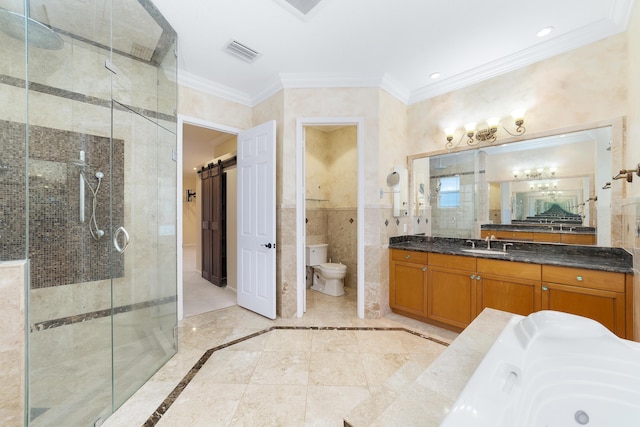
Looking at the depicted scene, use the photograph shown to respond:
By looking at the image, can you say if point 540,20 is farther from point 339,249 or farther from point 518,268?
point 339,249

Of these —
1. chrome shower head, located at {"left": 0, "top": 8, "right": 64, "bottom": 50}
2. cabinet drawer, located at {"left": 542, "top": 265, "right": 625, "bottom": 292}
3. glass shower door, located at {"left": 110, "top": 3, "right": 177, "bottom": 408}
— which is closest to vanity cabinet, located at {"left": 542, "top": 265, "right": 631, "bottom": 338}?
cabinet drawer, located at {"left": 542, "top": 265, "right": 625, "bottom": 292}

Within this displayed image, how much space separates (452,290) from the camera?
2.42m

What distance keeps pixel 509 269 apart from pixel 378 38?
2.30m

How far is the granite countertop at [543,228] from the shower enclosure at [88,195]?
3.23m

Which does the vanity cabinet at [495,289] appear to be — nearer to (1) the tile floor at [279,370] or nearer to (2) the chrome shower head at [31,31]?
(1) the tile floor at [279,370]

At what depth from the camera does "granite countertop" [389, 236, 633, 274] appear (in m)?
1.84

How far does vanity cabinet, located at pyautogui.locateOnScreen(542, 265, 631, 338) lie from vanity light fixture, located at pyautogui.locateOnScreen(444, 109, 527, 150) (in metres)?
1.35

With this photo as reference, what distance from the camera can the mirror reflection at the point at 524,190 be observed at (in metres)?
2.12

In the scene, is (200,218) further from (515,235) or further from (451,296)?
(515,235)

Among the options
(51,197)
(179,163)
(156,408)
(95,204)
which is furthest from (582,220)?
(51,197)

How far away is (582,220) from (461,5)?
6.77 feet

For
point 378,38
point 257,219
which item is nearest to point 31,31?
point 257,219

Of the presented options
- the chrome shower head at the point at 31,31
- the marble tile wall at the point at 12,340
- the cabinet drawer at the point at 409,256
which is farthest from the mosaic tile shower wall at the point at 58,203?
the cabinet drawer at the point at 409,256

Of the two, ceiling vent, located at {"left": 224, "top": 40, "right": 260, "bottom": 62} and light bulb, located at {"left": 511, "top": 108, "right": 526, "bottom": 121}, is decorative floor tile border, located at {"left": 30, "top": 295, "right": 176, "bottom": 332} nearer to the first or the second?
ceiling vent, located at {"left": 224, "top": 40, "right": 260, "bottom": 62}
